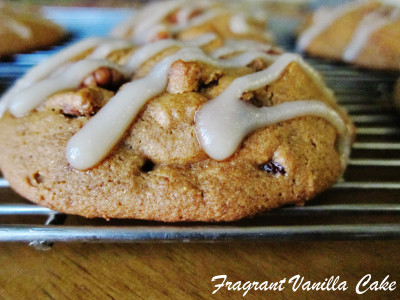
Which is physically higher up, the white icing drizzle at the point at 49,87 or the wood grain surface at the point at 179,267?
the white icing drizzle at the point at 49,87

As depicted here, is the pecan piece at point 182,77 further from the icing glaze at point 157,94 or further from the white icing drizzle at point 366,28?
the white icing drizzle at point 366,28

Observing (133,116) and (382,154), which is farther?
(382,154)

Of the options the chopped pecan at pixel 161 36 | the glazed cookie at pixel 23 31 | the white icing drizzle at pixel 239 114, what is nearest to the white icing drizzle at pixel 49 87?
the white icing drizzle at pixel 239 114

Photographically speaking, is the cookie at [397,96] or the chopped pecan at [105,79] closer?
the chopped pecan at [105,79]

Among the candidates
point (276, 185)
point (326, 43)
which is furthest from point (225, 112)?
point (326, 43)

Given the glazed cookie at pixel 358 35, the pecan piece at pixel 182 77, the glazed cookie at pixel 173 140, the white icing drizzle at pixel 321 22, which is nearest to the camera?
the glazed cookie at pixel 173 140

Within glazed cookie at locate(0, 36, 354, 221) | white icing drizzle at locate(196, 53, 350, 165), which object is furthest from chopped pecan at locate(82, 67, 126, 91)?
white icing drizzle at locate(196, 53, 350, 165)

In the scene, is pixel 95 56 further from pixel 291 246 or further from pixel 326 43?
pixel 326 43

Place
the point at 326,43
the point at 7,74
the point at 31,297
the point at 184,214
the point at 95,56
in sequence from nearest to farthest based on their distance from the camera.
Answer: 1. the point at 31,297
2. the point at 184,214
3. the point at 95,56
4. the point at 7,74
5. the point at 326,43
